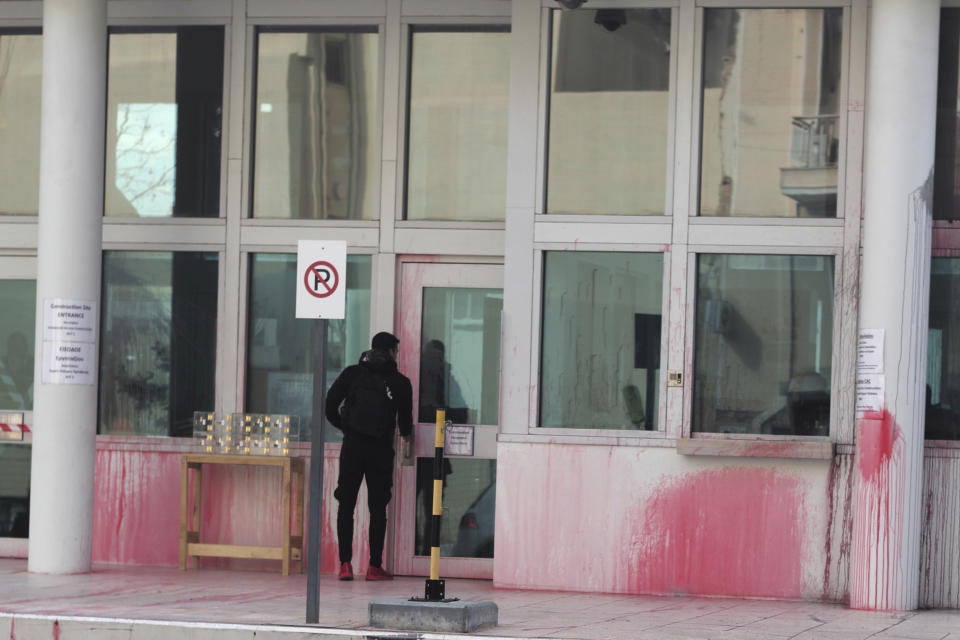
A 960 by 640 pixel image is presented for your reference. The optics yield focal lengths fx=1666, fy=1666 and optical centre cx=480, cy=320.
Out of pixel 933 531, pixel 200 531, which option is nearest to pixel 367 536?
pixel 200 531

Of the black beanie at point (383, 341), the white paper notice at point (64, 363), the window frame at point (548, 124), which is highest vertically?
the window frame at point (548, 124)

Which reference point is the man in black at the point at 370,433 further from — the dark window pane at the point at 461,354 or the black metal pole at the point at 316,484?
the black metal pole at the point at 316,484

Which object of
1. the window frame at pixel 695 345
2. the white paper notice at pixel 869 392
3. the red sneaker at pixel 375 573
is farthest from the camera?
the red sneaker at pixel 375 573

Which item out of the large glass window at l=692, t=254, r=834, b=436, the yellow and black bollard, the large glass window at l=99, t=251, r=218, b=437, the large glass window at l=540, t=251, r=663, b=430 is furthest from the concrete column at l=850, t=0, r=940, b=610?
the large glass window at l=99, t=251, r=218, b=437

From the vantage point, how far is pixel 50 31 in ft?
42.3

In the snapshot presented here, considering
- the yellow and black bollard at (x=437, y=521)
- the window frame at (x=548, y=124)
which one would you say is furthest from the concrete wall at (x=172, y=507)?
the yellow and black bollard at (x=437, y=521)

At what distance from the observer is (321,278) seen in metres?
10.2

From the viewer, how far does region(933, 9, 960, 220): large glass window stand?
482 inches

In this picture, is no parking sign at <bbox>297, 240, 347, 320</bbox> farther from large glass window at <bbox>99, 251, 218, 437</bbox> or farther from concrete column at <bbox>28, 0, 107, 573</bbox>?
large glass window at <bbox>99, 251, 218, 437</bbox>

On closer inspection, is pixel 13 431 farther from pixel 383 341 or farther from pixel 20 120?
pixel 383 341

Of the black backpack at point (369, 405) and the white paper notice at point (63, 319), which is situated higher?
the white paper notice at point (63, 319)

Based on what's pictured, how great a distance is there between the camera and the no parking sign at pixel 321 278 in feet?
33.4

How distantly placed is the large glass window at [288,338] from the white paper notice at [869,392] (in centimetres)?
407

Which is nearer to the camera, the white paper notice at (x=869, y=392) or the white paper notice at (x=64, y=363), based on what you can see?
the white paper notice at (x=869, y=392)
